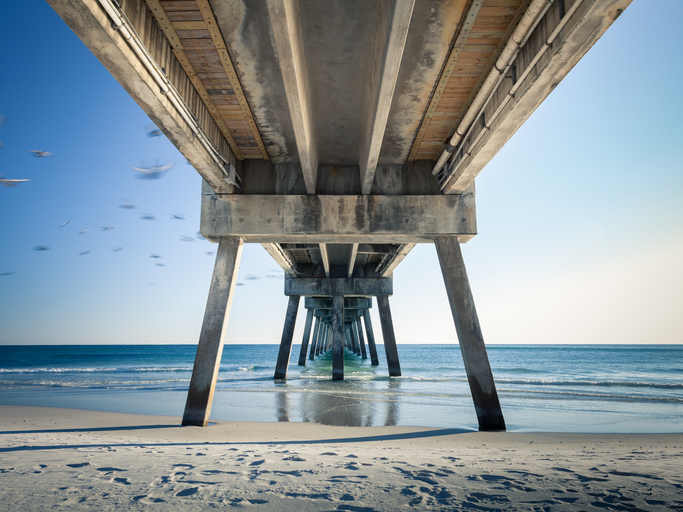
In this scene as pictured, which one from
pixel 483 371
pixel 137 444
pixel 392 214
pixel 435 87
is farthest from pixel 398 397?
pixel 435 87

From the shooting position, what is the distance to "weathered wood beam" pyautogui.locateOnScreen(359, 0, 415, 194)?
4008mm

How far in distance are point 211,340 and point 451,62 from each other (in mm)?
6182

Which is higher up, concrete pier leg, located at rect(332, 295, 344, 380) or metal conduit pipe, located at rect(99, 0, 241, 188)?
metal conduit pipe, located at rect(99, 0, 241, 188)

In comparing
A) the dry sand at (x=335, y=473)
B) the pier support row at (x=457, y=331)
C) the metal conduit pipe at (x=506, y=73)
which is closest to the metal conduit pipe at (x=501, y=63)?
the metal conduit pipe at (x=506, y=73)

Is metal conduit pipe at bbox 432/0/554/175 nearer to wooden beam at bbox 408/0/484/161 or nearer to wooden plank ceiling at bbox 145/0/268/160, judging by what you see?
wooden beam at bbox 408/0/484/161

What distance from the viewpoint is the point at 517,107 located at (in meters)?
5.54

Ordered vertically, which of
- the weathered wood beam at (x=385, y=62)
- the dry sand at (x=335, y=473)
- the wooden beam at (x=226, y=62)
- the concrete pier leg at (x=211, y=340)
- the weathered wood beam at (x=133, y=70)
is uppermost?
the wooden beam at (x=226, y=62)

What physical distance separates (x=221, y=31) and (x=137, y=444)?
5.58m

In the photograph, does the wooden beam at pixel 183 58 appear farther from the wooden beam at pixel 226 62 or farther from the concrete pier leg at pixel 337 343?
the concrete pier leg at pixel 337 343

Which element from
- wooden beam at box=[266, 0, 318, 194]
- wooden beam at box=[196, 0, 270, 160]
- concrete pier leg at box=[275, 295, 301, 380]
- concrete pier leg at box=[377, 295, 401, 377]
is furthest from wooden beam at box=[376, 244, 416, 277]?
wooden beam at box=[266, 0, 318, 194]

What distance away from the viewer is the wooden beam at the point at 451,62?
4.71 m

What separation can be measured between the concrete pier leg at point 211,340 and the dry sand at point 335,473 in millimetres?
841

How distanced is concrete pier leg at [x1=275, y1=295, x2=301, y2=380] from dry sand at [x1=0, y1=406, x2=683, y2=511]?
12.7m

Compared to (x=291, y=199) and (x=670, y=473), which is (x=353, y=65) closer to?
(x=291, y=199)
